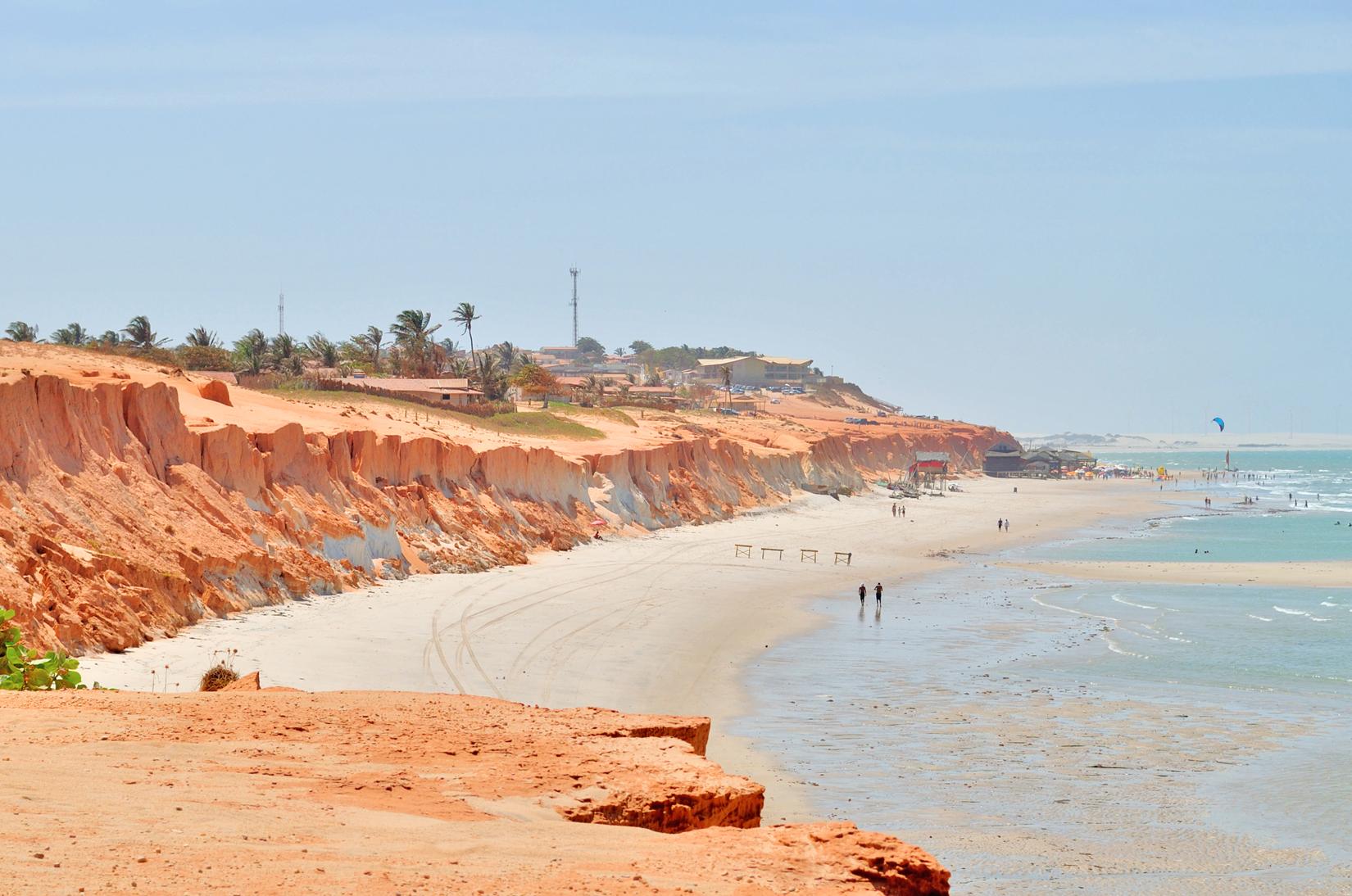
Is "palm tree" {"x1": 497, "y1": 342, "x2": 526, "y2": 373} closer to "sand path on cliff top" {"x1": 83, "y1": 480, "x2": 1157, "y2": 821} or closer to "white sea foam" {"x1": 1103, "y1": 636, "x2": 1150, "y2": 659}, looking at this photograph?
"sand path on cliff top" {"x1": 83, "y1": 480, "x2": 1157, "y2": 821}

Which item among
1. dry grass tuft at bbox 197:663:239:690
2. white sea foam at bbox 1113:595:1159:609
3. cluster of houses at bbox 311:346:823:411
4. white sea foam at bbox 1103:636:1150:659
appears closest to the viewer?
dry grass tuft at bbox 197:663:239:690

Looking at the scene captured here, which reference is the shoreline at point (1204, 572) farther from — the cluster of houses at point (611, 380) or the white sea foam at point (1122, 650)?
the cluster of houses at point (611, 380)

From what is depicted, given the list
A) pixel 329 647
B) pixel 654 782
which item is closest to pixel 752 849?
pixel 654 782

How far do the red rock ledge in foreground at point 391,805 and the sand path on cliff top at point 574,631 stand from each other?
228 inches

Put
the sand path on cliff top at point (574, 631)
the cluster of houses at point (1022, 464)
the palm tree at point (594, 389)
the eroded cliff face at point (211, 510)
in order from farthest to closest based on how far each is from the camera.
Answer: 1. the cluster of houses at point (1022, 464)
2. the palm tree at point (594, 389)
3. the eroded cliff face at point (211, 510)
4. the sand path on cliff top at point (574, 631)

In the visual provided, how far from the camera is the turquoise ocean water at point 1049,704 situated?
1614 centimetres

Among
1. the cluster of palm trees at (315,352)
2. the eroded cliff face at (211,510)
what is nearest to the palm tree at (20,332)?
the cluster of palm trees at (315,352)

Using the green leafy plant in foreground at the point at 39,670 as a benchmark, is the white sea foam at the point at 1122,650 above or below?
below

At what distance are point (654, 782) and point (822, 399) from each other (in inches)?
5769

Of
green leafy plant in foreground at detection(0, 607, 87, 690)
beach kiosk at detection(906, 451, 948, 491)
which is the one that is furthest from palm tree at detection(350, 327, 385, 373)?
green leafy plant in foreground at detection(0, 607, 87, 690)

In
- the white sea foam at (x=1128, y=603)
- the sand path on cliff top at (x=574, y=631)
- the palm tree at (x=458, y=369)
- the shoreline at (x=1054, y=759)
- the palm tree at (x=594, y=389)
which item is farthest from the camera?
the palm tree at (x=594, y=389)

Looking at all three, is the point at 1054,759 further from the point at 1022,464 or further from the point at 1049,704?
the point at 1022,464

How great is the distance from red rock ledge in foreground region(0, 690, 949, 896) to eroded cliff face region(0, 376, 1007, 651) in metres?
9.81

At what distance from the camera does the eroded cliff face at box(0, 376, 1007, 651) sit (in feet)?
73.6
